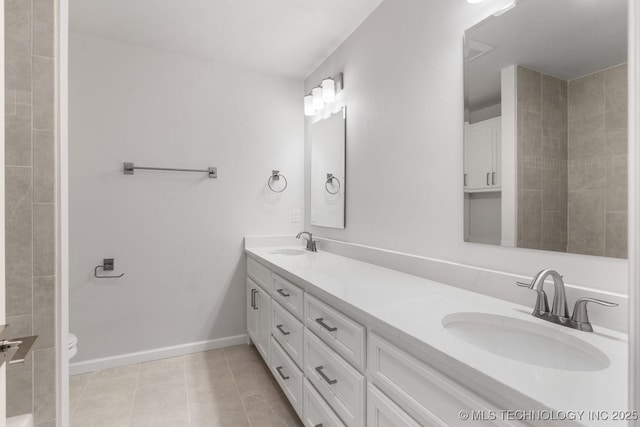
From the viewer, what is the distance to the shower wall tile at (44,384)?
3.42 ft

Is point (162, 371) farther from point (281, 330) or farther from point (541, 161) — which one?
point (541, 161)

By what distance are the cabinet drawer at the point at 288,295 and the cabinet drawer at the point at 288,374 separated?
29 centimetres

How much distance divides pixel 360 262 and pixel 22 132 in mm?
1700

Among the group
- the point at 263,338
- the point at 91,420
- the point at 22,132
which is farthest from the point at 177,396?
the point at 22,132

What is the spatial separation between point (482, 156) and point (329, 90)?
1.46m

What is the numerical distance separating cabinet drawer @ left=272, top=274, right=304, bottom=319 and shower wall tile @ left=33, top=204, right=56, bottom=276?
1.00 m

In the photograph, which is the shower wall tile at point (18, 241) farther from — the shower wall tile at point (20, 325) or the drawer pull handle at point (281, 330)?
the drawer pull handle at point (281, 330)

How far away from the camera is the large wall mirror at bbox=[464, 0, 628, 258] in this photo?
95cm

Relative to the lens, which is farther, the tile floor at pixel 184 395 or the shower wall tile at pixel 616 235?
the tile floor at pixel 184 395

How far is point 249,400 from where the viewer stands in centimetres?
194

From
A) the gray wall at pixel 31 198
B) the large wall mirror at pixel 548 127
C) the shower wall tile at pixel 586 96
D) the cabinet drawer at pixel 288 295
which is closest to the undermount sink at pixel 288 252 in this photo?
the cabinet drawer at pixel 288 295

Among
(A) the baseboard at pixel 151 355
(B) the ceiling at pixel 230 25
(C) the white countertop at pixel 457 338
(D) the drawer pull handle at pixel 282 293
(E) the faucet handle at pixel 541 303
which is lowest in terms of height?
(A) the baseboard at pixel 151 355

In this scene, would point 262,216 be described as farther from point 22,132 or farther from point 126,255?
point 22,132

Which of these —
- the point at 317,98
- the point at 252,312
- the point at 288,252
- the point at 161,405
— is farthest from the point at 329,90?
the point at 161,405
